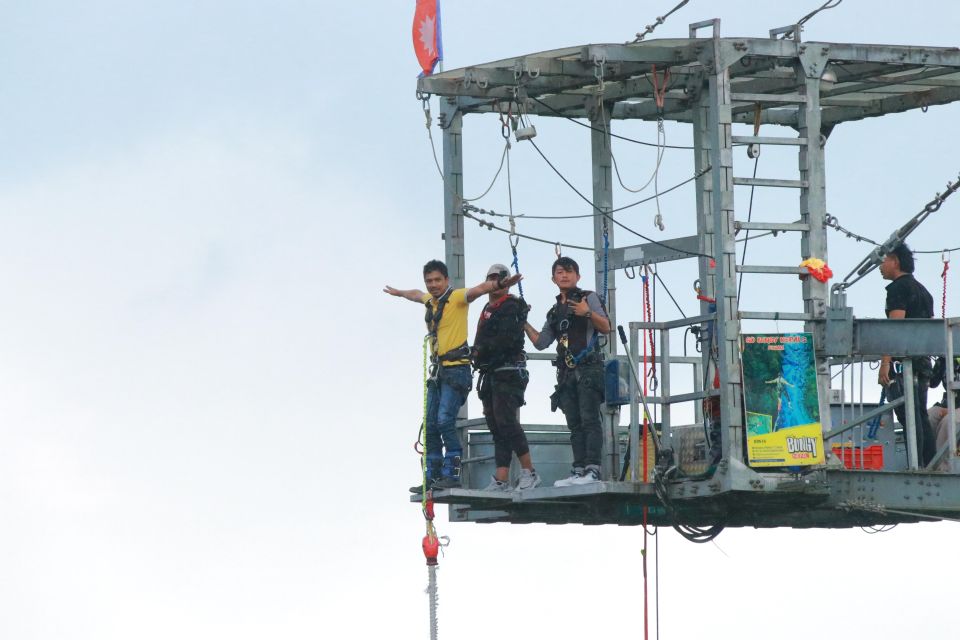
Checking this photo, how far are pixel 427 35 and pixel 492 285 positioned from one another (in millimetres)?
4179

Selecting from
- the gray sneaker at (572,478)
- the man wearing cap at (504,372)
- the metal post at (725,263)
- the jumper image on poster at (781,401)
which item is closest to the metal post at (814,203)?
the jumper image on poster at (781,401)

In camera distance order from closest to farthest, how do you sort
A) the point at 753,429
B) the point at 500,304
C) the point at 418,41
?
the point at 753,429, the point at 500,304, the point at 418,41

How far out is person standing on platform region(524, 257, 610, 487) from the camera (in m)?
26.2

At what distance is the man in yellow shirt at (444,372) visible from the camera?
90.0 ft

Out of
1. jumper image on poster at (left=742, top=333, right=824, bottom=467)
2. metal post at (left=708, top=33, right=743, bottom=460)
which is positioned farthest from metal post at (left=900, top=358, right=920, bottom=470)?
metal post at (left=708, top=33, right=743, bottom=460)

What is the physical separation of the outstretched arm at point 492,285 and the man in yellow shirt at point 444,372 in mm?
207

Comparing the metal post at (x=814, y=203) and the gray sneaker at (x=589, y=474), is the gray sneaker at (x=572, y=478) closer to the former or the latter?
the gray sneaker at (x=589, y=474)

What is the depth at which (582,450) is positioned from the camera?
26281mm

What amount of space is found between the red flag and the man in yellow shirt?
2.96 meters

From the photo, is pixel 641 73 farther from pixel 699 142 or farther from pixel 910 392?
pixel 910 392

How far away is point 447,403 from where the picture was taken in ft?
90.3

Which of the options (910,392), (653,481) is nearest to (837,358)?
(910,392)

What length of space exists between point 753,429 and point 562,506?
4.05 m

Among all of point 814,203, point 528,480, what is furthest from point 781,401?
point 528,480
